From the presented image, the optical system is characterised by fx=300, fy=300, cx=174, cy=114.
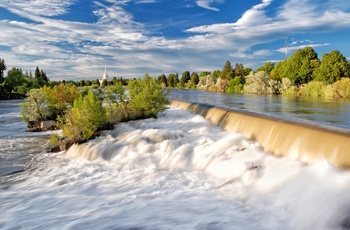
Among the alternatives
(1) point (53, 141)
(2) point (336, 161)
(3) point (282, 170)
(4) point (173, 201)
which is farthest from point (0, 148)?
(2) point (336, 161)

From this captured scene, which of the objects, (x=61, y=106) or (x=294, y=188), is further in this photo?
(x=61, y=106)

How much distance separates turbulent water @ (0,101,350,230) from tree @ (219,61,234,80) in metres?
79.9

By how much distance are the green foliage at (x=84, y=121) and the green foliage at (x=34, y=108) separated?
20.2ft

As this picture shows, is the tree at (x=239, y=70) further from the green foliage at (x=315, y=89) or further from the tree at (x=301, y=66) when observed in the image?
the green foliage at (x=315, y=89)

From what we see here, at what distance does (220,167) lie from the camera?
9.72 meters

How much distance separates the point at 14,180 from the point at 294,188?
8217 mm

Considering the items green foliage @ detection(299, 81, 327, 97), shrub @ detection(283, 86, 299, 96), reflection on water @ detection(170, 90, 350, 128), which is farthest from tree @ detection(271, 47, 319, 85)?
reflection on water @ detection(170, 90, 350, 128)

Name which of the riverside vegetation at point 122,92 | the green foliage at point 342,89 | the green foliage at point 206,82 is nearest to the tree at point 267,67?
the riverside vegetation at point 122,92

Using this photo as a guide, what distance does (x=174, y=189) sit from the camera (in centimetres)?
819

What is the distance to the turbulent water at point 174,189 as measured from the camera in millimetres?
6242

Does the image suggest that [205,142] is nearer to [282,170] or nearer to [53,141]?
[282,170]

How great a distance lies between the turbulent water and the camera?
624 cm

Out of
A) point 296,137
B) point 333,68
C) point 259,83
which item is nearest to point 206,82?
point 259,83

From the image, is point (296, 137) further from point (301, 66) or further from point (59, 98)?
point (301, 66)
